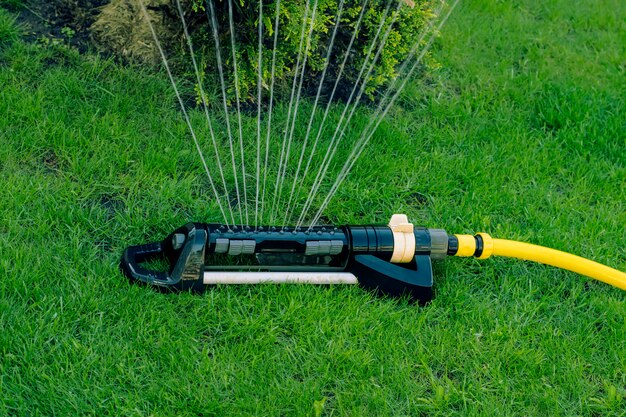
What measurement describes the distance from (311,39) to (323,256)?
3.57 feet

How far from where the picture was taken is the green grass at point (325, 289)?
234 cm

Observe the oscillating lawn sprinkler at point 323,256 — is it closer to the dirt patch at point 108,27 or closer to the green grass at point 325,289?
the green grass at point 325,289

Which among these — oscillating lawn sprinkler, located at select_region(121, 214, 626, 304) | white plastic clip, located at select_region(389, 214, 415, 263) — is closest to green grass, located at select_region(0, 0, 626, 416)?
oscillating lawn sprinkler, located at select_region(121, 214, 626, 304)

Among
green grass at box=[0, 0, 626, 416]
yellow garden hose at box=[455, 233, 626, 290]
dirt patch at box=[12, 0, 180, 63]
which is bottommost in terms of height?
green grass at box=[0, 0, 626, 416]

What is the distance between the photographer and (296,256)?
8.73ft

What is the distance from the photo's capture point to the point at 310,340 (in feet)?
8.18

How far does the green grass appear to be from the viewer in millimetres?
2336

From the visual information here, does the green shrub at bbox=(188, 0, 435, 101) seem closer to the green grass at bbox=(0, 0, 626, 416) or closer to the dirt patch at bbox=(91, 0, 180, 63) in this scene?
the dirt patch at bbox=(91, 0, 180, 63)

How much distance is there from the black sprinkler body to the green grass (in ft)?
0.20

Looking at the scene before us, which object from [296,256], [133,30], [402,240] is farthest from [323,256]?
[133,30]

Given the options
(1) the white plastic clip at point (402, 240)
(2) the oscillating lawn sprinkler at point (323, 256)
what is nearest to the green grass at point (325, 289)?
(2) the oscillating lawn sprinkler at point (323, 256)

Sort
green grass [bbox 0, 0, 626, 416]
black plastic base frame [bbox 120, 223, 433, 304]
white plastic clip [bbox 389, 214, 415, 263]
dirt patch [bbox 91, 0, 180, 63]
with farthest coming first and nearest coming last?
dirt patch [bbox 91, 0, 180, 63] → white plastic clip [bbox 389, 214, 415, 263] → black plastic base frame [bbox 120, 223, 433, 304] → green grass [bbox 0, 0, 626, 416]

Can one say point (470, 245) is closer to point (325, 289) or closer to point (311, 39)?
point (325, 289)

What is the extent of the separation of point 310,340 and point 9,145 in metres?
1.40
